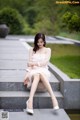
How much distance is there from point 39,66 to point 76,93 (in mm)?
619

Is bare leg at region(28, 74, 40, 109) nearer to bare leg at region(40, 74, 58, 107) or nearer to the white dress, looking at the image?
bare leg at region(40, 74, 58, 107)

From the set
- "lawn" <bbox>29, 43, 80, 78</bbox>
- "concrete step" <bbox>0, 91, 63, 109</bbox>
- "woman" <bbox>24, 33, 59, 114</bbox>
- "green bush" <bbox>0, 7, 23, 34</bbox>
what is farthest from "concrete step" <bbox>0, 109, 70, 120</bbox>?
"green bush" <bbox>0, 7, 23, 34</bbox>

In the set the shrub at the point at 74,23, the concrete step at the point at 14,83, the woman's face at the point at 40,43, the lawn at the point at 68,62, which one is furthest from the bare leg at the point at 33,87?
the shrub at the point at 74,23

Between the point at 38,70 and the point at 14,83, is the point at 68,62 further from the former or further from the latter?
the point at 38,70

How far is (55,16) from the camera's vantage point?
16.3 metres

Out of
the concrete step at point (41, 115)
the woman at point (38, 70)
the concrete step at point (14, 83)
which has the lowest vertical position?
the concrete step at point (41, 115)

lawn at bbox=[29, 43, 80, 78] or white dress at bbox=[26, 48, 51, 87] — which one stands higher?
white dress at bbox=[26, 48, 51, 87]

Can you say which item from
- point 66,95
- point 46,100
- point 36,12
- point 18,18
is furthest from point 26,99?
point 36,12

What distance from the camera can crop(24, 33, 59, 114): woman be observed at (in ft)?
12.9

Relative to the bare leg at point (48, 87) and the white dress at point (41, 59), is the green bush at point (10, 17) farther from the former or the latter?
the bare leg at point (48, 87)

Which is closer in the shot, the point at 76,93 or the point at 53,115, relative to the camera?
the point at 53,115

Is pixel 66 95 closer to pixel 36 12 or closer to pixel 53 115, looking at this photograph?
pixel 53 115

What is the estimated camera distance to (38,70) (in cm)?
411

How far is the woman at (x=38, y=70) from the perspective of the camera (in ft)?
12.9
